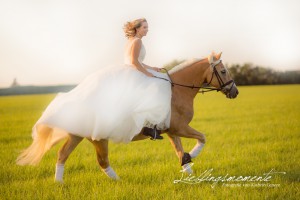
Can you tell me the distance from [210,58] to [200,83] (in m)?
0.52

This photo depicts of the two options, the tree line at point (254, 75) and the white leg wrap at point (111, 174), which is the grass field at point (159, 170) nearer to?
the white leg wrap at point (111, 174)

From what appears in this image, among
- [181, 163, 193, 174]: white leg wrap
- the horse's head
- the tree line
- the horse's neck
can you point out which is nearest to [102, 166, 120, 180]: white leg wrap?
[181, 163, 193, 174]: white leg wrap

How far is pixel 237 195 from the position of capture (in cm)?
582

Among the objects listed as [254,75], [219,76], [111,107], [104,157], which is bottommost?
[254,75]

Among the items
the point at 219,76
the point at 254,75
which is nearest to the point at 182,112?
the point at 219,76

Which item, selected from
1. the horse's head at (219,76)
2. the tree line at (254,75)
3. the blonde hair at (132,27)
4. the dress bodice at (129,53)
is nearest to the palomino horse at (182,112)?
the horse's head at (219,76)

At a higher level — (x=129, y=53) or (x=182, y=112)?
(x=129, y=53)

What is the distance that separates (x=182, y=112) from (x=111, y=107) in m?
1.37

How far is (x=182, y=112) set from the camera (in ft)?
22.3

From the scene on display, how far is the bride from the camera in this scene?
245 inches

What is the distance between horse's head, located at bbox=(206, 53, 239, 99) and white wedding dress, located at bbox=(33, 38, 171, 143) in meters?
1.11

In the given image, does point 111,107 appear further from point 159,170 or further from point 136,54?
point 159,170

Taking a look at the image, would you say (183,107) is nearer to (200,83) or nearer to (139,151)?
(200,83)

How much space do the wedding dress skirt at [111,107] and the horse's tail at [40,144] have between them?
18.1 inches
